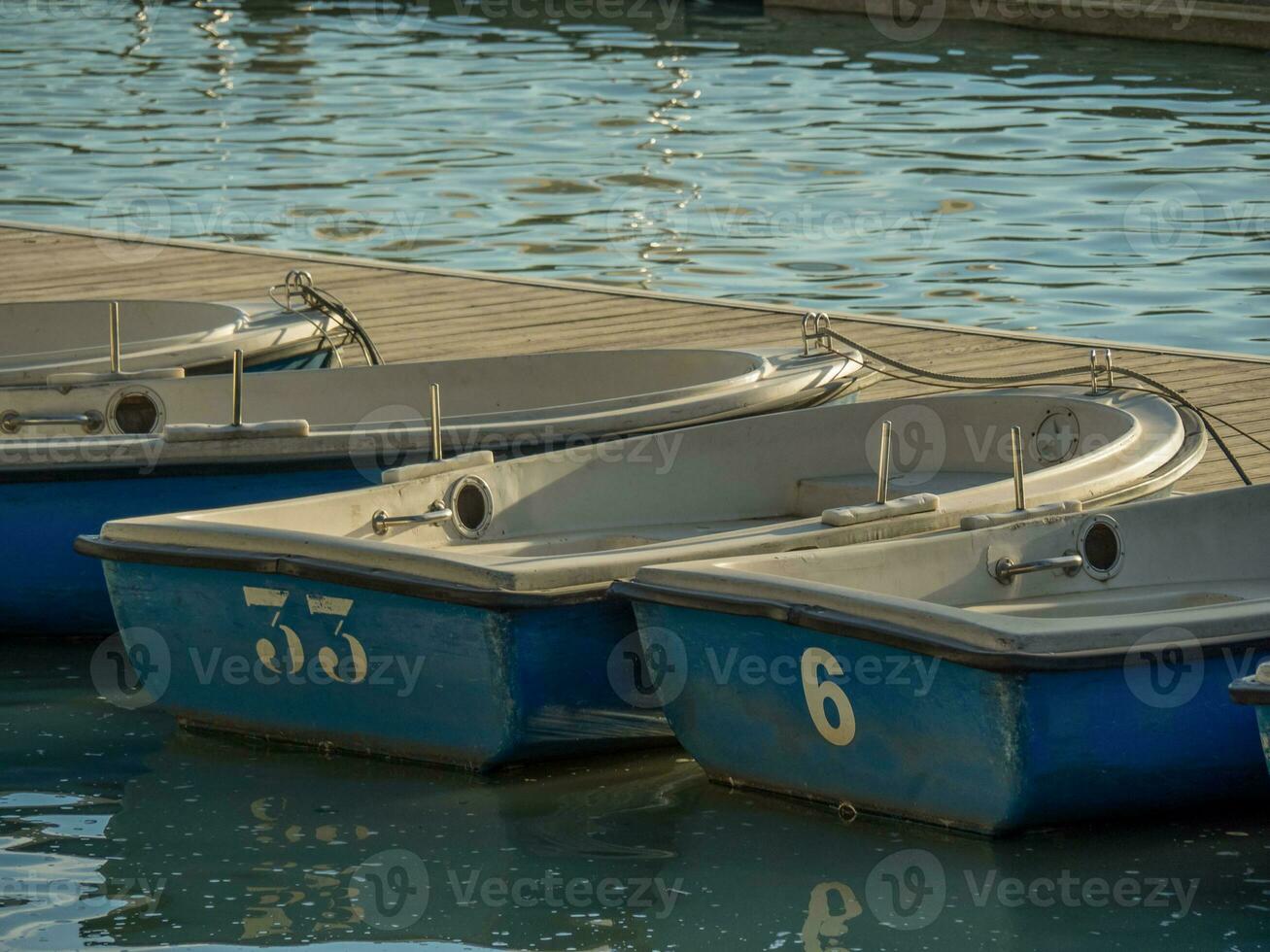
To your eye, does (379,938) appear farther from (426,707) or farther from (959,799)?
(959,799)

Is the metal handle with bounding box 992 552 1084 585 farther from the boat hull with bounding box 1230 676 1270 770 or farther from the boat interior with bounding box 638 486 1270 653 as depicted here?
the boat hull with bounding box 1230 676 1270 770

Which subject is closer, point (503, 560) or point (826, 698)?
point (826, 698)

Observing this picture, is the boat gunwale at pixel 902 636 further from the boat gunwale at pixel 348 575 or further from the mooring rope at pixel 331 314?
the mooring rope at pixel 331 314

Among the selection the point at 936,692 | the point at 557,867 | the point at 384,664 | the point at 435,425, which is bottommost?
the point at 557,867

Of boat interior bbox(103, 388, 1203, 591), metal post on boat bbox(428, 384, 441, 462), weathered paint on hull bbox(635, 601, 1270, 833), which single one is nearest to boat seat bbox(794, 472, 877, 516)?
boat interior bbox(103, 388, 1203, 591)

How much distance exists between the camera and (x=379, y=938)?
3.96 meters

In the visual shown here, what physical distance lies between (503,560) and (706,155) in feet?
32.0

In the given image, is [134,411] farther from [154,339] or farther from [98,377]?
[154,339]

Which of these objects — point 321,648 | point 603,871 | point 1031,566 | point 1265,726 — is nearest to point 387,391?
point 321,648

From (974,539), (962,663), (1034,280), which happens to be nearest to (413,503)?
(974,539)

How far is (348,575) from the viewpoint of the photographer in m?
4.57

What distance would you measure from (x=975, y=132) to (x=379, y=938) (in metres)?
11.2

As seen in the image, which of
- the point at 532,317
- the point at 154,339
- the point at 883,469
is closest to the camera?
the point at 883,469

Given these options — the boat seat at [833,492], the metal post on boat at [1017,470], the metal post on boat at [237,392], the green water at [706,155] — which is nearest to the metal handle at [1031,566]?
the metal post on boat at [1017,470]
